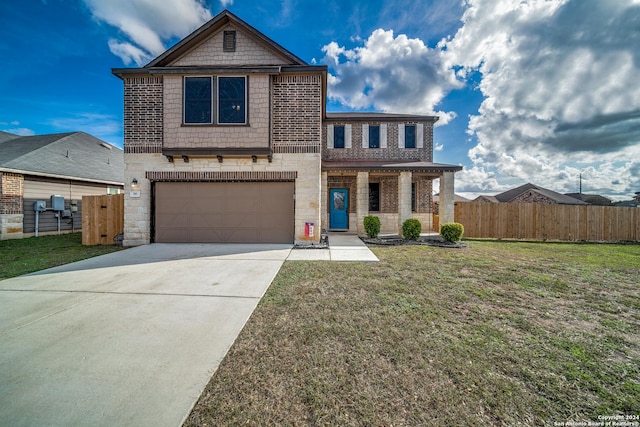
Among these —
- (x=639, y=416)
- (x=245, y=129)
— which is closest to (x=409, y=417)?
(x=639, y=416)

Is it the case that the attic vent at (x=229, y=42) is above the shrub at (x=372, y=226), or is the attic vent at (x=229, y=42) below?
above

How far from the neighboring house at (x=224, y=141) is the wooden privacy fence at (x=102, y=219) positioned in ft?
2.50

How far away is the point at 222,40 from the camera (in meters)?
8.20

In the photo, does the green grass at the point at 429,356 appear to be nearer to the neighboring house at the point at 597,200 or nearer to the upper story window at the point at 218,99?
the upper story window at the point at 218,99

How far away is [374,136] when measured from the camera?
46.4 feet

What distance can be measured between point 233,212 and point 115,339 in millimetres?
6012

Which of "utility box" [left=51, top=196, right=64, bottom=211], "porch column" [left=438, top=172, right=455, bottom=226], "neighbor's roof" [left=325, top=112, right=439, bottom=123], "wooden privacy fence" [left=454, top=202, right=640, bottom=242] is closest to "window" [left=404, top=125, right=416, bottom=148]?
"neighbor's roof" [left=325, top=112, right=439, bottom=123]

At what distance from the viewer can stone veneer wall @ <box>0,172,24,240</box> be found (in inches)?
368

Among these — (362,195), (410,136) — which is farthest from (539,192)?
(362,195)

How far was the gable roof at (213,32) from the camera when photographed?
7.88m

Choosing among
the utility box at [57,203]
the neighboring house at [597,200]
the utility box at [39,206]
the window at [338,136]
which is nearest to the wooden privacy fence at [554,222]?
the window at [338,136]

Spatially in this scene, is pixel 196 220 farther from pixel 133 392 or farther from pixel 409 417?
pixel 409 417

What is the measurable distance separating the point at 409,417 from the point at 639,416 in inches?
66.9

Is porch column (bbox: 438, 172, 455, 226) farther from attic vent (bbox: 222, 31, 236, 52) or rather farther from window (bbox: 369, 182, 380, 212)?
attic vent (bbox: 222, 31, 236, 52)
